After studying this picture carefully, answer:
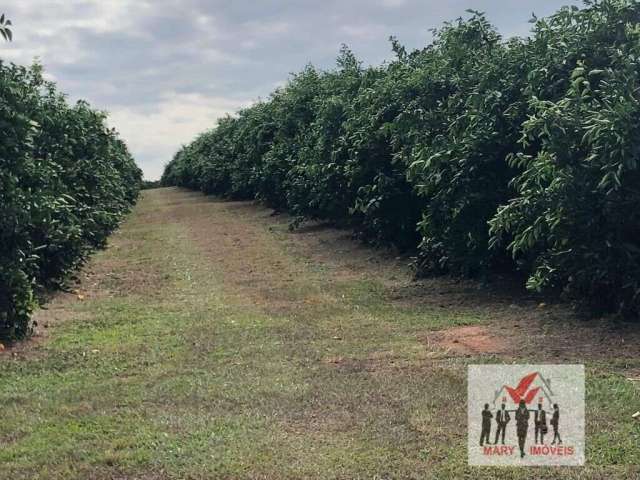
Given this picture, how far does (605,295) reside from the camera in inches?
269

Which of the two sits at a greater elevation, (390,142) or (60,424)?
(390,142)

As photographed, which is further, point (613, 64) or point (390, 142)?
point (390, 142)

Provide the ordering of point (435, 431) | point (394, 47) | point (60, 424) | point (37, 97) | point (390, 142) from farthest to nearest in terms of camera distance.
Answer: point (394, 47) → point (390, 142) → point (37, 97) → point (60, 424) → point (435, 431)

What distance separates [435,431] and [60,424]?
7.70 feet

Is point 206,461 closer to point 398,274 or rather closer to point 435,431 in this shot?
point 435,431

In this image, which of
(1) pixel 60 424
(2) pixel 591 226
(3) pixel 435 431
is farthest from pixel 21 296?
(2) pixel 591 226

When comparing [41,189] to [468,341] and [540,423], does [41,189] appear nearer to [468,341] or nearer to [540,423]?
[468,341]

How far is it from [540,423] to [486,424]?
1.01ft

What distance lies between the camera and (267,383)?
5.33m

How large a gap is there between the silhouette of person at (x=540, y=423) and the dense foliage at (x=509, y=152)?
2.41 m

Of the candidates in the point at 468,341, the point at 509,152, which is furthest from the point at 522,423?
the point at 509,152

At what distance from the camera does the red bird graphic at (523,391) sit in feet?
14.4

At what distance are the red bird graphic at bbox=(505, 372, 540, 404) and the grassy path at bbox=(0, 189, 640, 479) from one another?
33 cm

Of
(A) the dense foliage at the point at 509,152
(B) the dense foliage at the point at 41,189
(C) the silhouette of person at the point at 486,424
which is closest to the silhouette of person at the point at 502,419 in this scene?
(C) the silhouette of person at the point at 486,424
